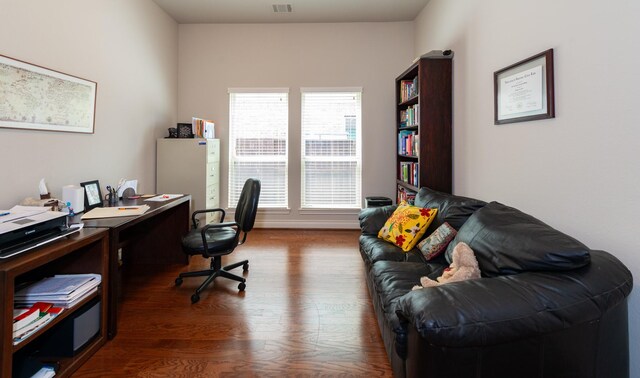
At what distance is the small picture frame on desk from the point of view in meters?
2.64

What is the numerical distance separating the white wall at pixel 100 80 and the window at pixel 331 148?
6.84ft

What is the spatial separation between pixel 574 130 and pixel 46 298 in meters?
3.03

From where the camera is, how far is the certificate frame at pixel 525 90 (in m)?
1.86

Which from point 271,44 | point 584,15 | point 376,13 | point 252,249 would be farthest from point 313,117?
point 584,15

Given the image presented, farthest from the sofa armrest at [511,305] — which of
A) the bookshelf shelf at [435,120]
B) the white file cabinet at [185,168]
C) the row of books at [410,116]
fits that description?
the white file cabinet at [185,168]

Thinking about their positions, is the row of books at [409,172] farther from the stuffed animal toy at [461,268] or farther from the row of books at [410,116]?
the stuffed animal toy at [461,268]

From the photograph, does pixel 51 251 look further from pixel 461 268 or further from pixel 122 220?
pixel 461 268

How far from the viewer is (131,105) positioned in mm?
3525

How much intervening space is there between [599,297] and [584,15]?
57.2 inches

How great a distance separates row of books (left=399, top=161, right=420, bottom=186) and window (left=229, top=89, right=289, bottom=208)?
5.79ft

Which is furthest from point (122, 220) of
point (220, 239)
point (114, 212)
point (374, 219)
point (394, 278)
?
point (374, 219)

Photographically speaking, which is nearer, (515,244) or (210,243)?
(515,244)

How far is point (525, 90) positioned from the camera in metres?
2.06

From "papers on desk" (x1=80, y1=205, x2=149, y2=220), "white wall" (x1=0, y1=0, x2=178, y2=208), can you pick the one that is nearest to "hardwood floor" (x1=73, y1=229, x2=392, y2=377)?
"papers on desk" (x1=80, y1=205, x2=149, y2=220)
